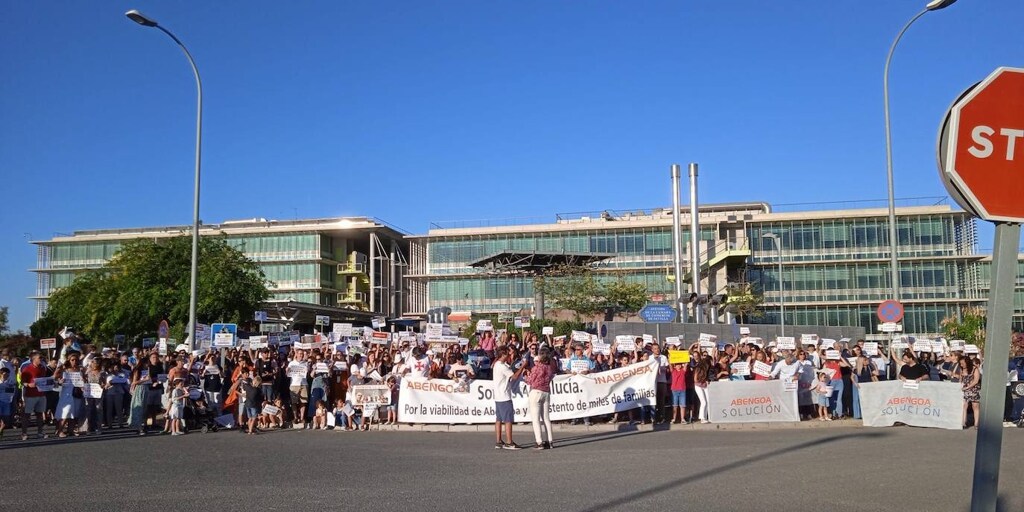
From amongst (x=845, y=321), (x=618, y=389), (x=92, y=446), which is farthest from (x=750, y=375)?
(x=845, y=321)

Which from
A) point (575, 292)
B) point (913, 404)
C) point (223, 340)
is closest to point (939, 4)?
point (913, 404)

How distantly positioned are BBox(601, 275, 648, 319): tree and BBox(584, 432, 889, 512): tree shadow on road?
45530 mm

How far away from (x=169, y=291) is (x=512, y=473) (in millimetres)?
45602

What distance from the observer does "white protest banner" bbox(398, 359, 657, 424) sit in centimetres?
2012

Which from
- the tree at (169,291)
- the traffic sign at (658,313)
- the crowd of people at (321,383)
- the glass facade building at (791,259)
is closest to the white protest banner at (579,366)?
the crowd of people at (321,383)

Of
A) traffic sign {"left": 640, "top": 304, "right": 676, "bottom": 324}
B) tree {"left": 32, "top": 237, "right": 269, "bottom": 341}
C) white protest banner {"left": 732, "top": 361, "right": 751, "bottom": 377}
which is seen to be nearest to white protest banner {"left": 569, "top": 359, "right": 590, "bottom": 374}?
white protest banner {"left": 732, "top": 361, "right": 751, "bottom": 377}

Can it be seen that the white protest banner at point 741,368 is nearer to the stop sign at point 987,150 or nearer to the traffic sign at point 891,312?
the traffic sign at point 891,312

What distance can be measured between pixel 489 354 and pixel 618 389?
19.3 ft

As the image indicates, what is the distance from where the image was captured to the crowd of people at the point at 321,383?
63.5 feet

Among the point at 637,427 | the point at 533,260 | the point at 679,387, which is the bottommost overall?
the point at 637,427

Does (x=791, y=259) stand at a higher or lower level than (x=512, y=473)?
higher

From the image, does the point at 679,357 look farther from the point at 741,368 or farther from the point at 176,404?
the point at 176,404

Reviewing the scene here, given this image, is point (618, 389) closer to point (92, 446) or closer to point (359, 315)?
point (92, 446)

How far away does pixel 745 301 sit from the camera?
215 feet
